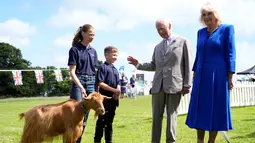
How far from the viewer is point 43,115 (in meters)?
5.02

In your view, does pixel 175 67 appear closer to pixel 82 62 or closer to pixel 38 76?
pixel 82 62

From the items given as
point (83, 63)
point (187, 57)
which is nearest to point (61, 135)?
point (83, 63)

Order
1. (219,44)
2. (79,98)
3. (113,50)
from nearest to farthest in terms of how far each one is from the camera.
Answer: (219,44), (79,98), (113,50)

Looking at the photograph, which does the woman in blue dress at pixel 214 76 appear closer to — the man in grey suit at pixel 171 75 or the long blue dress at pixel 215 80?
the long blue dress at pixel 215 80

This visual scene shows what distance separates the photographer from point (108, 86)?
6113mm

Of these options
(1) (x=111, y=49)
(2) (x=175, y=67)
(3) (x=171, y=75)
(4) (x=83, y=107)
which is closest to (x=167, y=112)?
A: (3) (x=171, y=75)

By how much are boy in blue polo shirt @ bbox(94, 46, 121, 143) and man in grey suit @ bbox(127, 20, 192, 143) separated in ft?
3.14

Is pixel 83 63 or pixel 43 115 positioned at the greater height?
pixel 83 63

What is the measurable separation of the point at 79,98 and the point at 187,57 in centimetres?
190

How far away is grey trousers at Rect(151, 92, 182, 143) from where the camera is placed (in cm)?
546

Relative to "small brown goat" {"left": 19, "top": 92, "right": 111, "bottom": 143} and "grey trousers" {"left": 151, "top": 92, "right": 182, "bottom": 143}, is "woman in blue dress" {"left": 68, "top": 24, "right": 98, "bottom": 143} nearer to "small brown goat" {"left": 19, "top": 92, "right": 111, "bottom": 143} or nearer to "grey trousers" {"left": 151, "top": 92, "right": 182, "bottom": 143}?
"small brown goat" {"left": 19, "top": 92, "right": 111, "bottom": 143}

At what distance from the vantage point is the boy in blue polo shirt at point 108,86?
619 cm

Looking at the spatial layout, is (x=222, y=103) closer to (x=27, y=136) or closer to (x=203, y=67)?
(x=203, y=67)

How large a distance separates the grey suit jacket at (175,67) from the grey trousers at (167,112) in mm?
131
